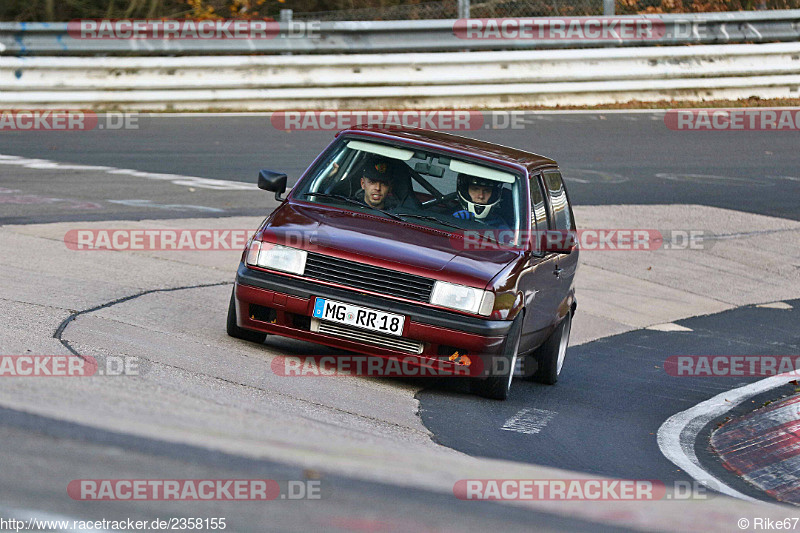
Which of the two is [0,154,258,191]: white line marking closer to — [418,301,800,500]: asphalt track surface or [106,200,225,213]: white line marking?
[106,200,225,213]: white line marking

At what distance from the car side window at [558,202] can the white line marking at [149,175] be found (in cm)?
620

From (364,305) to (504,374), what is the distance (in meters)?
1.04

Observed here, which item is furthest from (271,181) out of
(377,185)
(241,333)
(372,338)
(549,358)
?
(549,358)

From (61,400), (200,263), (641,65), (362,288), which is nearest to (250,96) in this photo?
(641,65)

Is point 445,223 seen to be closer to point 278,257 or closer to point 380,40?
point 278,257

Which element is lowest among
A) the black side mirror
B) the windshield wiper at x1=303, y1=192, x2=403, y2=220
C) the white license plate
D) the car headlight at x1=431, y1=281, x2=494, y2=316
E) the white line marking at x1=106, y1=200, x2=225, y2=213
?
the white line marking at x1=106, y1=200, x2=225, y2=213

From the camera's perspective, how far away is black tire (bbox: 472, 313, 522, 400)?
7.29 meters

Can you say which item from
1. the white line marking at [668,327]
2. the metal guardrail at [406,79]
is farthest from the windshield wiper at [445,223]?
the metal guardrail at [406,79]

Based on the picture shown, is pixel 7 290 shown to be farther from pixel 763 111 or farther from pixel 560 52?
pixel 763 111

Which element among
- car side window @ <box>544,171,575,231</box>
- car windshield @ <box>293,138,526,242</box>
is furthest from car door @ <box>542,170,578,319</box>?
car windshield @ <box>293,138,526,242</box>

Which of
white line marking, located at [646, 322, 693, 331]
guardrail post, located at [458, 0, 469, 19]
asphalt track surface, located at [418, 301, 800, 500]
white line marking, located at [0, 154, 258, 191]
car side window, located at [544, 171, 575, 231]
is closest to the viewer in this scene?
asphalt track surface, located at [418, 301, 800, 500]

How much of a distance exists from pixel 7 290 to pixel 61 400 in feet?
11.0

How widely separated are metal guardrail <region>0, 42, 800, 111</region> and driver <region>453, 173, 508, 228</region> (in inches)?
458

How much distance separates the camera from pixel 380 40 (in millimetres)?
20406
